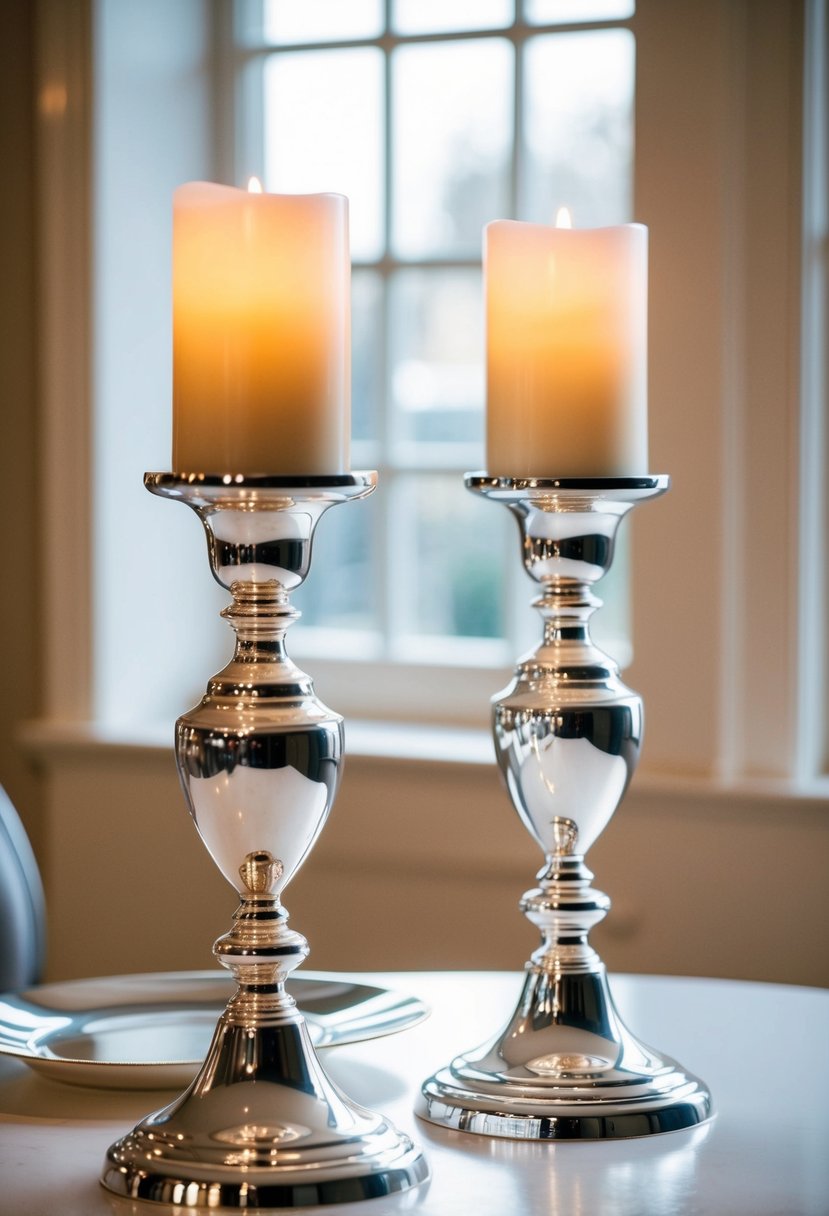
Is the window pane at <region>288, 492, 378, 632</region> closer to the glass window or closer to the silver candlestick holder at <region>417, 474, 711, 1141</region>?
the glass window

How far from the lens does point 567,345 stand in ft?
2.84

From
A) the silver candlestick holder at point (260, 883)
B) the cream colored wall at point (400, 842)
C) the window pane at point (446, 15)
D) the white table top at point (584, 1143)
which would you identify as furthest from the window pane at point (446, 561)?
the silver candlestick holder at point (260, 883)

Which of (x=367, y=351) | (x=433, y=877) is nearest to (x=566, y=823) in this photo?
(x=433, y=877)

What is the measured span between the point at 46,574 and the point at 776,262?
44.9 inches

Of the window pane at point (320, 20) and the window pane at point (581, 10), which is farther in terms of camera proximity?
the window pane at point (320, 20)

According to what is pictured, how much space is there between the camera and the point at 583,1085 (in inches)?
33.2

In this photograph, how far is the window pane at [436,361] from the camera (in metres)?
2.41

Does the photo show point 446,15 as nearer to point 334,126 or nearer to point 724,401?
point 334,126

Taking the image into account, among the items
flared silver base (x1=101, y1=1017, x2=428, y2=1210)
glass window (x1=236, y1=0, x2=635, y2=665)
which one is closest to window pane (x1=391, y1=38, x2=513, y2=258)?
glass window (x1=236, y1=0, x2=635, y2=665)

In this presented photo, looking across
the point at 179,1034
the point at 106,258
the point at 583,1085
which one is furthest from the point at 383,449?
the point at 583,1085

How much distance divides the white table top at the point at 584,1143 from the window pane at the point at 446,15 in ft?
5.42

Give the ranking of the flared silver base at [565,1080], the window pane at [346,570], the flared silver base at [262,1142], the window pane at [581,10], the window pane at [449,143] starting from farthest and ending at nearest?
the window pane at [346,570] → the window pane at [449,143] → the window pane at [581,10] → the flared silver base at [565,1080] → the flared silver base at [262,1142]

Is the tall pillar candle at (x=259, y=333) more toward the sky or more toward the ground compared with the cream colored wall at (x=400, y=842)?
more toward the sky

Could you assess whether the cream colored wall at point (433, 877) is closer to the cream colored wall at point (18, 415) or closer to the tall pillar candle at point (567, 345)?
the cream colored wall at point (18, 415)
